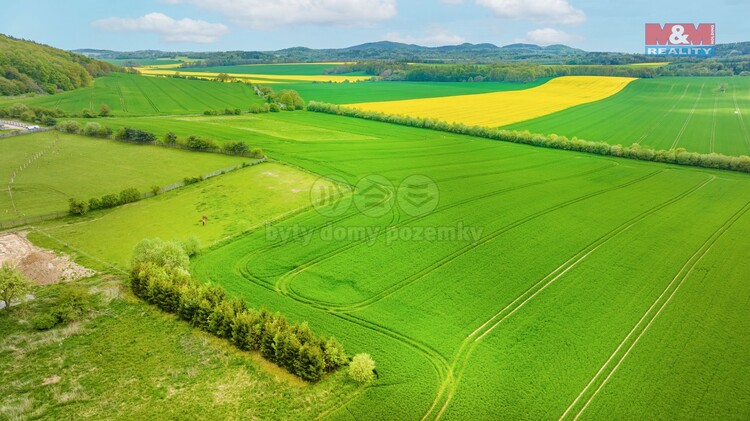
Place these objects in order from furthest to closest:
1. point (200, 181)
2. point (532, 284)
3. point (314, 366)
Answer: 1. point (200, 181)
2. point (532, 284)
3. point (314, 366)

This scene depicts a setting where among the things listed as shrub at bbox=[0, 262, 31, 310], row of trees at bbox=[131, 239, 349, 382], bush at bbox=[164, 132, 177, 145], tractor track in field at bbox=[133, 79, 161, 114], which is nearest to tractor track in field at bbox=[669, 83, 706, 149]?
row of trees at bbox=[131, 239, 349, 382]

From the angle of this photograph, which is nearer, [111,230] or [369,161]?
[111,230]

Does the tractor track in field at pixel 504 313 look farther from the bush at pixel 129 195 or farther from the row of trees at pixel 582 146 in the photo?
the bush at pixel 129 195

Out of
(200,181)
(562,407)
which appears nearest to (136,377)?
(562,407)

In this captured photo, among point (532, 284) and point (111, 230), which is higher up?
point (111, 230)

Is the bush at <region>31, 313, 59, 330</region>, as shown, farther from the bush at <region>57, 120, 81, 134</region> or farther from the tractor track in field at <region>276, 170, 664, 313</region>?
the bush at <region>57, 120, 81, 134</region>

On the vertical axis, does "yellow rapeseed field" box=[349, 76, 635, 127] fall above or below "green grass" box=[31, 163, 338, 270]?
above

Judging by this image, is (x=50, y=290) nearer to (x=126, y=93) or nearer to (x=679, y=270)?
(x=679, y=270)
